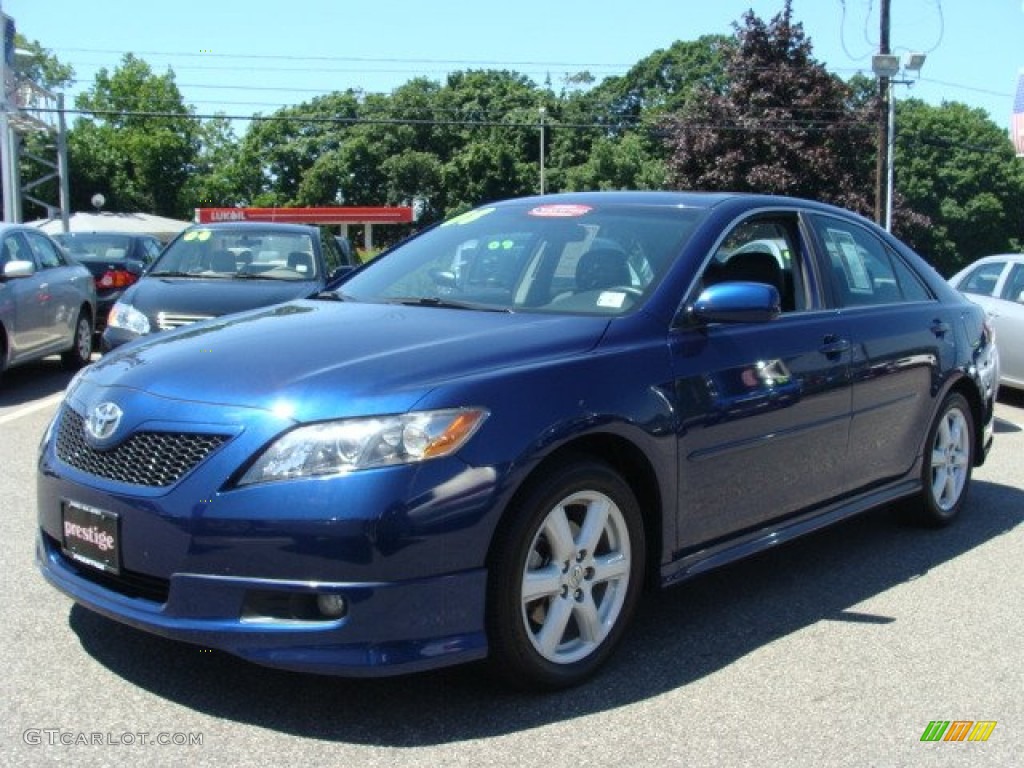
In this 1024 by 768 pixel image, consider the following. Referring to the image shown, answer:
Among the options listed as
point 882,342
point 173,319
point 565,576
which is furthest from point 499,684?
point 173,319

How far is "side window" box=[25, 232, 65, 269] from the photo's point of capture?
11.4m

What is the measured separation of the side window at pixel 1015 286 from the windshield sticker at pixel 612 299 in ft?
26.5

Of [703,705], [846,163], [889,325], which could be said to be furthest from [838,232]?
[846,163]

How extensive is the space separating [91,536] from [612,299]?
6.53 feet

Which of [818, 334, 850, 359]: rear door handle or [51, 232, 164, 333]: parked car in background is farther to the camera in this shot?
[51, 232, 164, 333]: parked car in background

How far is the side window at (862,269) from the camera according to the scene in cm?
525

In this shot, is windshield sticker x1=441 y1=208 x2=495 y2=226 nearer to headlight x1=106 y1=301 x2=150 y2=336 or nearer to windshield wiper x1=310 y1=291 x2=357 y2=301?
windshield wiper x1=310 y1=291 x2=357 y2=301

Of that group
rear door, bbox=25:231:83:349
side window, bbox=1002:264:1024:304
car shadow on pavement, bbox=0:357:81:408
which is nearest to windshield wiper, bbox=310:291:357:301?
car shadow on pavement, bbox=0:357:81:408

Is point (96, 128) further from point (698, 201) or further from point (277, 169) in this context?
point (698, 201)

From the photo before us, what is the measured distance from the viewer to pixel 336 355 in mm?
3678

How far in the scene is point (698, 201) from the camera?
4.89 meters

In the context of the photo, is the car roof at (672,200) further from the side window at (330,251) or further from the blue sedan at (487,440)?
the side window at (330,251)

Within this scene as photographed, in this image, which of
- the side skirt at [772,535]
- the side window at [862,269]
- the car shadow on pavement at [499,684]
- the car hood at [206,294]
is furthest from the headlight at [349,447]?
the car hood at [206,294]

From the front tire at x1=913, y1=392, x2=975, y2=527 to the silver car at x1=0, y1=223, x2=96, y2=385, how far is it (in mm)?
7790
